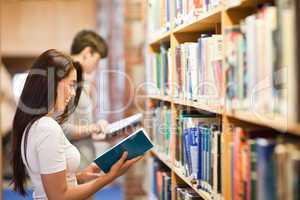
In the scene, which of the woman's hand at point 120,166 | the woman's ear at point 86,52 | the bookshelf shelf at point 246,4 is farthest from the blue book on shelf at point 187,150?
the woman's ear at point 86,52

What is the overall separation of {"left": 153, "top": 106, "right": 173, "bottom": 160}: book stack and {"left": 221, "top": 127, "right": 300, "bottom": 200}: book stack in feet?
3.05

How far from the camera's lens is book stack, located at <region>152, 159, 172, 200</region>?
2.60 m

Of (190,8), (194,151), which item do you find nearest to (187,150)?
(194,151)

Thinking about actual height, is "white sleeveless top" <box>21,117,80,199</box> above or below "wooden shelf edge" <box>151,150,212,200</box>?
above


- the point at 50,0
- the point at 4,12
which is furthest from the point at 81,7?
the point at 4,12

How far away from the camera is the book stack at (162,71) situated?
252cm

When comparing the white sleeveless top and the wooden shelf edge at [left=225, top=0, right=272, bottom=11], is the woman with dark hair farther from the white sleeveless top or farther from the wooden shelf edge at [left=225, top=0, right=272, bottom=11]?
the wooden shelf edge at [left=225, top=0, right=272, bottom=11]

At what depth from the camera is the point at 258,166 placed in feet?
4.11

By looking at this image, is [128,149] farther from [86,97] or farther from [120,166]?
[86,97]

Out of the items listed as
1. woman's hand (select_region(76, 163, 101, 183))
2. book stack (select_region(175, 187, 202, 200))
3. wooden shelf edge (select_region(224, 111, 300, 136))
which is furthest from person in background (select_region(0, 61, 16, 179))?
wooden shelf edge (select_region(224, 111, 300, 136))

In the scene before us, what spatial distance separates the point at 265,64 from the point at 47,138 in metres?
0.99

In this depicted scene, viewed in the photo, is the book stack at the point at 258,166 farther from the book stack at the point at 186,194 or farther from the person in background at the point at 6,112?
the person in background at the point at 6,112

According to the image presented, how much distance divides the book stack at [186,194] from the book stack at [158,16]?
83 centimetres

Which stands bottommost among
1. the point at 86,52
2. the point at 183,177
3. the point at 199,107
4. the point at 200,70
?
the point at 183,177
